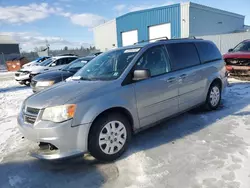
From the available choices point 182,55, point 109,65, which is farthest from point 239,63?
point 109,65

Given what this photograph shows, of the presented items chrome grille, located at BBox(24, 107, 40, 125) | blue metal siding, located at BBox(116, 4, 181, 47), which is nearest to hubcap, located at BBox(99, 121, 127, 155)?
chrome grille, located at BBox(24, 107, 40, 125)

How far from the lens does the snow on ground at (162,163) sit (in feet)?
9.50

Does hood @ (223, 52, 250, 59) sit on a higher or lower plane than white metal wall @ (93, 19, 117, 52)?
lower

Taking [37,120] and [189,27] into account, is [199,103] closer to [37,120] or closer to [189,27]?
[37,120]

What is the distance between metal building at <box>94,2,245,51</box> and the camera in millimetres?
23172

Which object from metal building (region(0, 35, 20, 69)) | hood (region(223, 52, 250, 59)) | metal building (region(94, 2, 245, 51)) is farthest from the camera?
metal building (region(0, 35, 20, 69))

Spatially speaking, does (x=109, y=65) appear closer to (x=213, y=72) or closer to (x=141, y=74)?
(x=141, y=74)

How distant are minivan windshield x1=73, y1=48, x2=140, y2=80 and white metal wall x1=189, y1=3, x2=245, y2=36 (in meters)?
20.9

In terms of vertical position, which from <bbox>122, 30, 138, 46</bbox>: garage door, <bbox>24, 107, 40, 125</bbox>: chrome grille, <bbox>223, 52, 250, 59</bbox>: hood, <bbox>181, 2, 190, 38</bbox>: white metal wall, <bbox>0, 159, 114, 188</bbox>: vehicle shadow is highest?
<bbox>181, 2, 190, 38</bbox>: white metal wall

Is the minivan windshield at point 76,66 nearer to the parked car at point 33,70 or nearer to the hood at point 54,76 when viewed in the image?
the hood at point 54,76

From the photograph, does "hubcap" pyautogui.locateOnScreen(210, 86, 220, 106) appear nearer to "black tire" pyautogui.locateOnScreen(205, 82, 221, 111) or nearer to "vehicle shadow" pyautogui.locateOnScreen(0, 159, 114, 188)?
"black tire" pyautogui.locateOnScreen(205, 82, 221, 111)

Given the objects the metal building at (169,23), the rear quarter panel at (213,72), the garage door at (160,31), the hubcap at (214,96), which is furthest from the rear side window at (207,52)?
the garage door at (160,31)

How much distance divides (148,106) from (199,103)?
1.75 meters

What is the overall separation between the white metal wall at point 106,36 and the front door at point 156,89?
1102 inches
